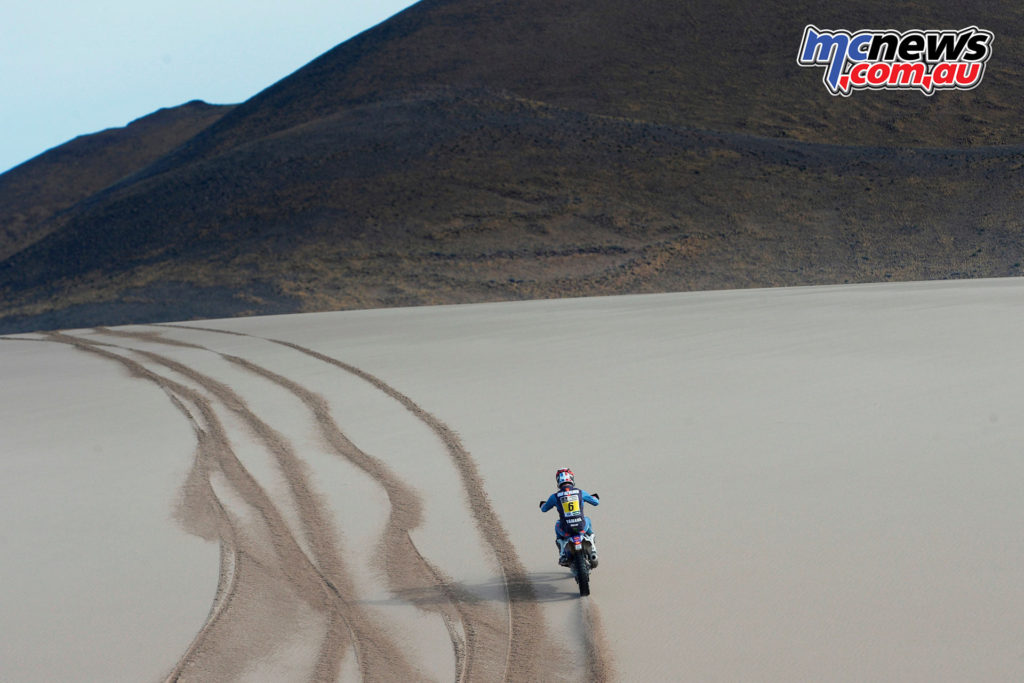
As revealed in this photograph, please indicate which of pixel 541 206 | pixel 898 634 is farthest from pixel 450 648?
pixel 541 206

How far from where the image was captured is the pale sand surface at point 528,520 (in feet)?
19.4

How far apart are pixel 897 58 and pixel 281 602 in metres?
58.3

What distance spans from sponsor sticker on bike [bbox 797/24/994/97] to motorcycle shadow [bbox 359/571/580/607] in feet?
183

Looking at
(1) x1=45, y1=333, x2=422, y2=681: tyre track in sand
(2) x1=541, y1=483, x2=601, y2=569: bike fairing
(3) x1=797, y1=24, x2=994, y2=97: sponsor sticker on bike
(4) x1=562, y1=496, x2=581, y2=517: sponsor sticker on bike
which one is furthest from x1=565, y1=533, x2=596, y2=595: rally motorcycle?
(3) x1=797, y1=24, x2=994, y2=97: sponsor sticker on bike

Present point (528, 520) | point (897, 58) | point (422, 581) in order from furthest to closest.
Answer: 1. point (897, 58)
2. point (528, 520)
3. point (422, 581)

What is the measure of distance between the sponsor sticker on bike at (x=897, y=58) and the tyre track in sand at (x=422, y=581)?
53.6 m

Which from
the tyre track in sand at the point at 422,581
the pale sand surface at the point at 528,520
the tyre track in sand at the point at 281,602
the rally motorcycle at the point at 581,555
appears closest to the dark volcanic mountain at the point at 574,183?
the pale sand surface at the point at 528,520

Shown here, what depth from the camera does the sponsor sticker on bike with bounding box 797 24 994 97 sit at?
5722 centimetres

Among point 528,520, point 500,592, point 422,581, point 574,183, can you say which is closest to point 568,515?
point 500,592

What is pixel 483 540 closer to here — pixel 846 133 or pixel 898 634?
pixel 898 634

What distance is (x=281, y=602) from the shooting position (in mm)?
6820

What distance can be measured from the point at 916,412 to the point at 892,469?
2.43 m

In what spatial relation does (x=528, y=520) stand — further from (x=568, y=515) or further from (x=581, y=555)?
(x=581, y=555)

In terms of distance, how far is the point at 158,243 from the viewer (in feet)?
158
